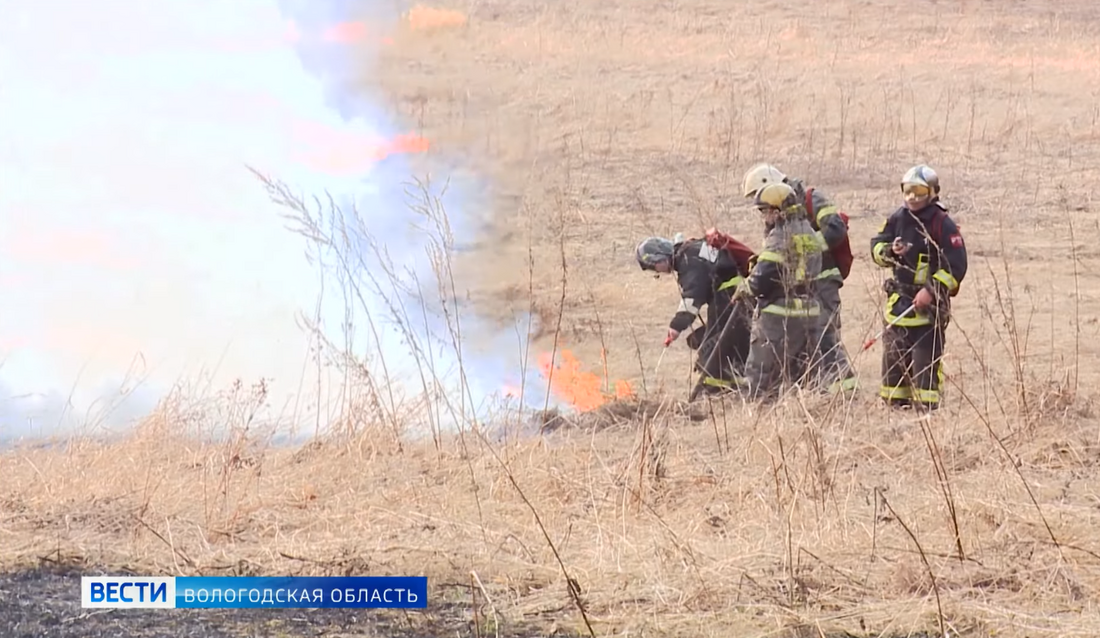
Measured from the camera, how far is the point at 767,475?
5.76 m

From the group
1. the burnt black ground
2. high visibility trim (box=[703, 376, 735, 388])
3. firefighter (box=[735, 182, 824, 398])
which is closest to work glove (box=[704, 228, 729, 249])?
firefighter (box=[735, 182, 824, 398])

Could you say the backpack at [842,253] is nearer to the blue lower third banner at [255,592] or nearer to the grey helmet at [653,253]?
the grey helmet at [653,253]

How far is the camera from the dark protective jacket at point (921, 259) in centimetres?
765

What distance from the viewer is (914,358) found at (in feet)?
25.5

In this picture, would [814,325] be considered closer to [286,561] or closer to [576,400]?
[576,400]

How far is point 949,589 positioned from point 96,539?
3.01m

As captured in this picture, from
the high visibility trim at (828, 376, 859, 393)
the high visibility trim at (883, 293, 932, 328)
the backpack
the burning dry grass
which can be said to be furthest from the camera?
the backpack

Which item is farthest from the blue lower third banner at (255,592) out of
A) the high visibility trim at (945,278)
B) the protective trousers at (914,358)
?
the high visibility trim at (945,278)

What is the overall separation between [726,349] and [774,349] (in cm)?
61

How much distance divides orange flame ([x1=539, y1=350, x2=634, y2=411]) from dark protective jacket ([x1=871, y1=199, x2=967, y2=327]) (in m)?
1.63

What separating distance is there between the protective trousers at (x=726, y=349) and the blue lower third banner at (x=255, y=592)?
12.8 feet

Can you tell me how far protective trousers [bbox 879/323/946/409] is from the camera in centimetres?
768

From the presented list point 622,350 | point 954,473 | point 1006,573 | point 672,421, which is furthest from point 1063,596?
point 622,350

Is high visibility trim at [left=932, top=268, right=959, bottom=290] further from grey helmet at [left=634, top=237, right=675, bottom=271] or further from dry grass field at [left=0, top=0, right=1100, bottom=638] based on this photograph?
grey helmet at [left=634, top=237, right=675, bottom=271]
